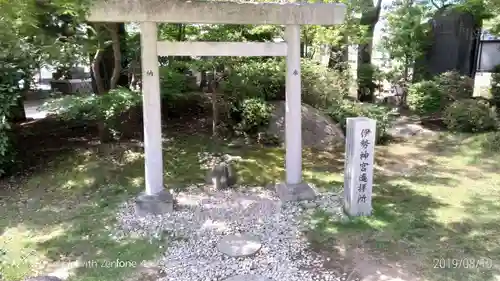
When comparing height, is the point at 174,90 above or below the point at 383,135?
above

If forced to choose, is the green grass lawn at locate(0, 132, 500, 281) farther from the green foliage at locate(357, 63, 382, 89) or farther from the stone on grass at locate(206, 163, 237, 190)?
the green foliage at locate(357, 63, 382, 89)

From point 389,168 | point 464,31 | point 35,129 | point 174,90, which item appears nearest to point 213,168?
point 174,90

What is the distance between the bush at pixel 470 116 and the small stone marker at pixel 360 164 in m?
5.70

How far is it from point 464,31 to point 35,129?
12.7 metres

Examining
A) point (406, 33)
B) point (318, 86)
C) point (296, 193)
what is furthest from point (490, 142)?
point (296, 193)

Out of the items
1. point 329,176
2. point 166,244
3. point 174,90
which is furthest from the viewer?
point 174,90

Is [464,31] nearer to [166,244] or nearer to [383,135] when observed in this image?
[383,135]

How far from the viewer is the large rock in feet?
30.4

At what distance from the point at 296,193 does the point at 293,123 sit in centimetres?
107

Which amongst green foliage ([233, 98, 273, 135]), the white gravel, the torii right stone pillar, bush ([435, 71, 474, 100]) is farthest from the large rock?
bush ([435, 71, 474, 100])

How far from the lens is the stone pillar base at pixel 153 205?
585cm

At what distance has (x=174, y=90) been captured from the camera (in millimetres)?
9156
